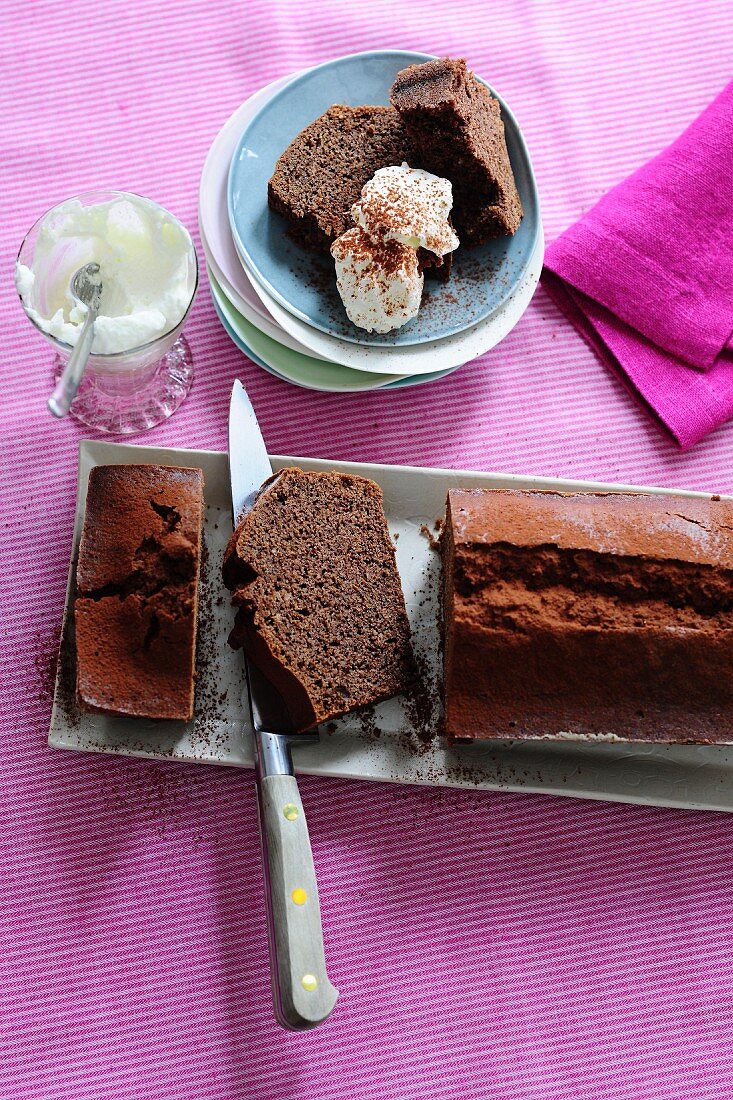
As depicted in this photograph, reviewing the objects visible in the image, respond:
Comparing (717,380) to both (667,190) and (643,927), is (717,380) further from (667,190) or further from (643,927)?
(643,927)

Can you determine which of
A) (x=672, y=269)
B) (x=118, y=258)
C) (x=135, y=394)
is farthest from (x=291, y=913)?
(x=672, y=269)

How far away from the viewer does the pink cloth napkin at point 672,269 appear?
9.01ft

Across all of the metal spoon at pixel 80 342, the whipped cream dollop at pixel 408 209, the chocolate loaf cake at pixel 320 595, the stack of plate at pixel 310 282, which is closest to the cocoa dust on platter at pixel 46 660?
the chocolate loaf cake at pixel 320 595

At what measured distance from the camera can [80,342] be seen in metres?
2.26

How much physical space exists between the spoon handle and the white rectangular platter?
0.95 ft

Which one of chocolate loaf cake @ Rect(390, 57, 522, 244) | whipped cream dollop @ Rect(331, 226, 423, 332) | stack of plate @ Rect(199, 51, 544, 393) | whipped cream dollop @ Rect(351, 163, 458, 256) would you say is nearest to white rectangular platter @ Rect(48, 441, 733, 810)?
stack of plate @ Rect(199, 51, 544, 393)

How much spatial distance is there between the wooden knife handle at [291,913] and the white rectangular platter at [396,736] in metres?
0.17

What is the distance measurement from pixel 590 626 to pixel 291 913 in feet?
3.05

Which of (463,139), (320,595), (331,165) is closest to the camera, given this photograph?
(320,595)

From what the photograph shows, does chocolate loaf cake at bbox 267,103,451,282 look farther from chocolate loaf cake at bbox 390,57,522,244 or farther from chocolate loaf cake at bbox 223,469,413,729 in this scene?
chocolate loaf cake at bbox 223,469,413,729

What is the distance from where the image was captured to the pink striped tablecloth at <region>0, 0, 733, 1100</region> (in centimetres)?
236

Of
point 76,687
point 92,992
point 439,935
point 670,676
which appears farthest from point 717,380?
point 92,992

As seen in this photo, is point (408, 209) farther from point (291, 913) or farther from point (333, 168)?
point (291, 913)

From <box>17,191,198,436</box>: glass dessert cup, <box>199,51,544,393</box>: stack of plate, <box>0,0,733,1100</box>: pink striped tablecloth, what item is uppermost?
<box>199,51,544,393</box>: stack of plate
